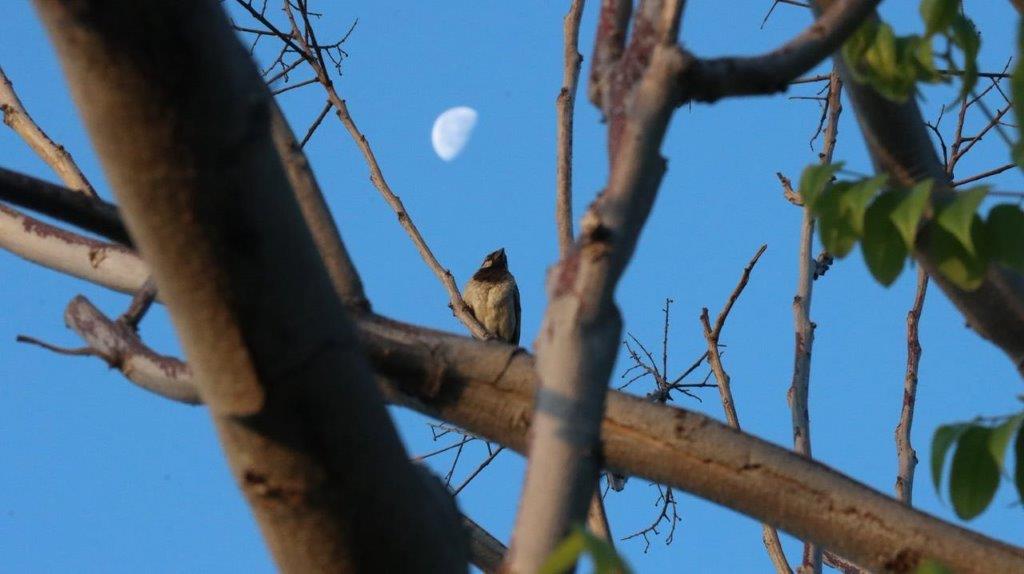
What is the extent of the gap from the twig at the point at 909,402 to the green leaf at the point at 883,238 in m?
2.20

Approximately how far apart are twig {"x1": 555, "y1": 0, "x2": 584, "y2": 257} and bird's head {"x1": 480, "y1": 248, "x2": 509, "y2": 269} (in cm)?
688

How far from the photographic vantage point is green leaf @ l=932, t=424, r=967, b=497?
142 cm

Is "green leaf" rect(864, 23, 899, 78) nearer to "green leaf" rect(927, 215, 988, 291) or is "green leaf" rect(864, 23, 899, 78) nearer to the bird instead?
"green leaf" rect(927, 215, 988, 291)

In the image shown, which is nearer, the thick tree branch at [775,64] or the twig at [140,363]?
the thick tree branch at [775,64]

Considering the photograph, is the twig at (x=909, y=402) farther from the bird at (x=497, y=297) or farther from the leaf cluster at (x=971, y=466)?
the bird at (x=497, y=297)

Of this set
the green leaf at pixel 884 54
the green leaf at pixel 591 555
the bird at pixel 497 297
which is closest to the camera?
the green leaf at pixel 591 555

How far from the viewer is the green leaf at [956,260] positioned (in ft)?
4.62

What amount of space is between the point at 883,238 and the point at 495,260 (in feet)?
29.2

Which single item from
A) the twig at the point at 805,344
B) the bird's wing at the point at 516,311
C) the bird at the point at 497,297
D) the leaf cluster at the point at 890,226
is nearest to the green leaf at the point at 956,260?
the leaf cluster at the point at 890,226

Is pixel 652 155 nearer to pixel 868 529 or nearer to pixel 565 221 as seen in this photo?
pixel 868 529

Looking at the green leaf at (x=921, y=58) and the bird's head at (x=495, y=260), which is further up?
the bird's head at (x=495, y=260)

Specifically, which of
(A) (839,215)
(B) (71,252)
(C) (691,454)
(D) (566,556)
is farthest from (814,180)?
(B) (71,252)

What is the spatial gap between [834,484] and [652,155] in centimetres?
75

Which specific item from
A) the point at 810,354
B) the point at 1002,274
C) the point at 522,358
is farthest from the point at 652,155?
the point at 810,354
